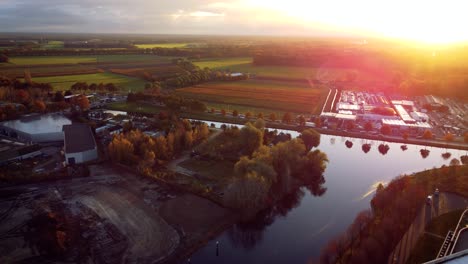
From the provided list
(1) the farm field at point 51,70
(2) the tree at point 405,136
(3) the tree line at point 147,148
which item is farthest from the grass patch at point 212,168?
(1) the farm field at point 51,70

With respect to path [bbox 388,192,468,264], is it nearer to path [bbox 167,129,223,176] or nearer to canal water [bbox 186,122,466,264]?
canal water [bbox 186,122,466,264]

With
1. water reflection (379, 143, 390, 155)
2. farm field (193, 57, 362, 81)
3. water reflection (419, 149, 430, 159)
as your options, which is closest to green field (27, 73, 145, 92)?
farm field (193, 57, 362, 81)

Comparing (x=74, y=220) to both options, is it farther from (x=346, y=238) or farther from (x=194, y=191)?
(x=346, y=238)

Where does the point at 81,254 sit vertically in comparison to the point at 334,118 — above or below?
below

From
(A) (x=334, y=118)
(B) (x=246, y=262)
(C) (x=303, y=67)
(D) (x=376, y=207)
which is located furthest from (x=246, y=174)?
(C) (x=303, y=67)

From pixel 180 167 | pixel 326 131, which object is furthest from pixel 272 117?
pixel 180 167

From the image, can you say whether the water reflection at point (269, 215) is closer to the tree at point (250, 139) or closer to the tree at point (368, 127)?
the tree at point (250, 139)

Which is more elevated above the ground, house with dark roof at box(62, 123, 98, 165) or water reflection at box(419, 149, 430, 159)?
house with dark roof at box(62, 123, 98, 165)
